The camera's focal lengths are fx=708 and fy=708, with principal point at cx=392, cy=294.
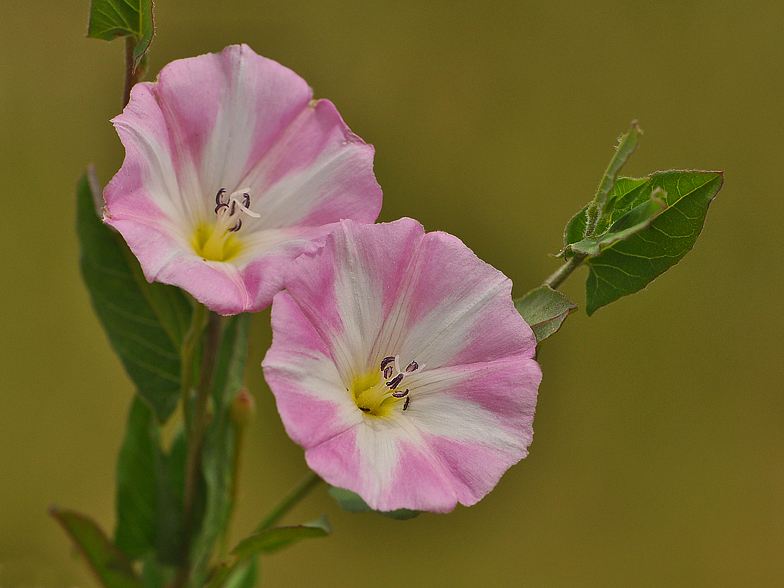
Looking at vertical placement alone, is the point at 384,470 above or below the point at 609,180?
below

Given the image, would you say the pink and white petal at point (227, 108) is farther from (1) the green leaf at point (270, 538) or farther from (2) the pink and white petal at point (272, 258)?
(1) the green leaf at point (270, 538)

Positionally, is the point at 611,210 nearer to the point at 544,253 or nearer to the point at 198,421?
the point at 198,421

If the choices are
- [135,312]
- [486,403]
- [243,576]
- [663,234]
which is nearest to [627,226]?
[663,234]

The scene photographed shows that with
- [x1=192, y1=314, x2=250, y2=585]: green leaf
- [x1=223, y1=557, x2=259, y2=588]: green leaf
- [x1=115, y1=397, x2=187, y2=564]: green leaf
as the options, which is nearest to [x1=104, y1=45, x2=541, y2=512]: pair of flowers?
[x1=192, y1=314, x2=250, y2=585]: green leaf

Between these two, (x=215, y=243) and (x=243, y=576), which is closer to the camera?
(x=215, y=243)

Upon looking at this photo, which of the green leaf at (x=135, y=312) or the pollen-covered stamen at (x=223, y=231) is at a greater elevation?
the pollen-covered stamen at (x=223, y=231)

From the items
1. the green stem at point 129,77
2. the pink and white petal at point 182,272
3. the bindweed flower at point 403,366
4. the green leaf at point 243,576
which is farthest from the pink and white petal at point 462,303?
the green leaf at point 243,576
